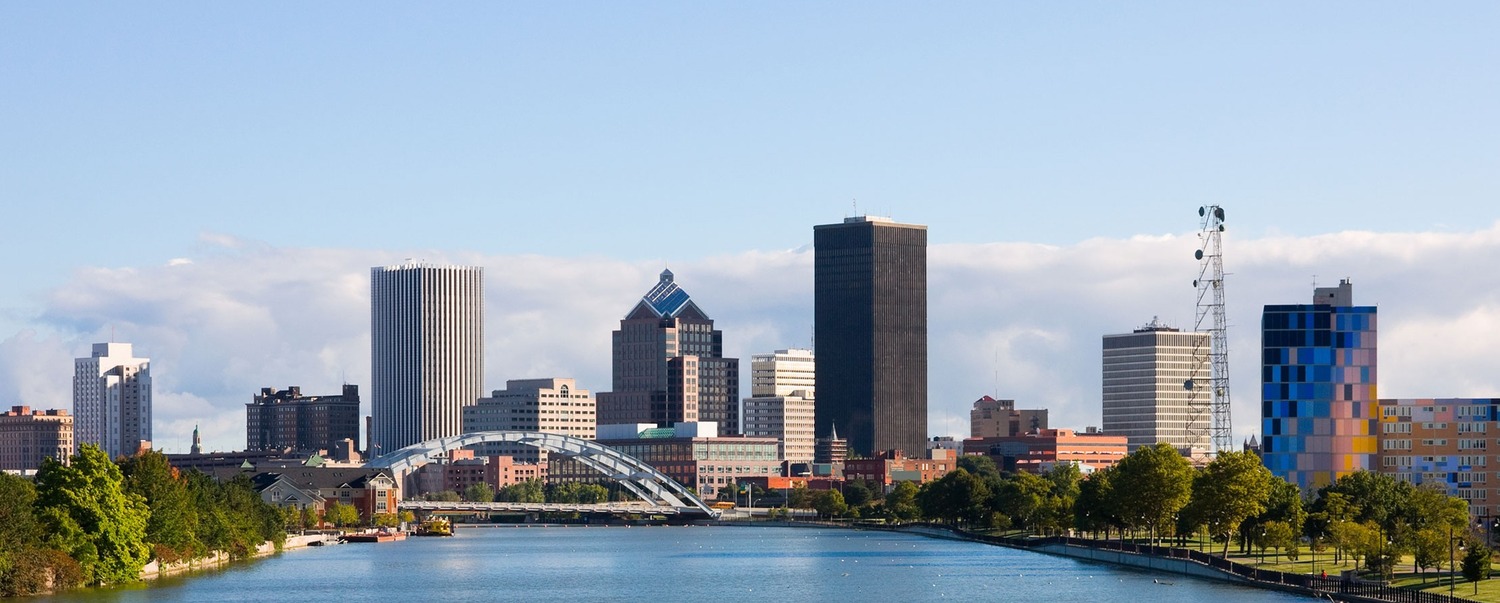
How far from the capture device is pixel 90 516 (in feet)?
399

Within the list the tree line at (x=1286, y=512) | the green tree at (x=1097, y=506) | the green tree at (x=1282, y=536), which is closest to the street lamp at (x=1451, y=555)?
the tree line at (x=1286, y=512)

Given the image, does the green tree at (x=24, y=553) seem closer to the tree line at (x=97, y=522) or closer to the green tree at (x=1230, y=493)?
the tree line at (x=97, y=522)

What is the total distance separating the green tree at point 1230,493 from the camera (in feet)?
466

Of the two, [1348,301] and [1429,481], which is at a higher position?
[1348,301]

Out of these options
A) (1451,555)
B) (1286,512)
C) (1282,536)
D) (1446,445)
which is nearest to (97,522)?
(1282,536)

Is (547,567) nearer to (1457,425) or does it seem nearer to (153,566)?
(153,566)

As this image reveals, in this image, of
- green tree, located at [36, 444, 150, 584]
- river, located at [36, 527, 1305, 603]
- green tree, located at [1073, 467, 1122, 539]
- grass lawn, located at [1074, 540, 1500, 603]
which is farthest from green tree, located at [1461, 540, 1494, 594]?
green tree, located at [36, 444, 150, 584]

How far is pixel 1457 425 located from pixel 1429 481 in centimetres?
812

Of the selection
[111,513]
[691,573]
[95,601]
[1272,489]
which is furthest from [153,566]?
[1272,489]

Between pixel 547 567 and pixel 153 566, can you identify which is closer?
pixel 153 566

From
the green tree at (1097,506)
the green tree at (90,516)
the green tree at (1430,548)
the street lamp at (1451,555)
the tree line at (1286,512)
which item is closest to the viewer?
the street lamp at (1451,555)

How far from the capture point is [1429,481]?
18188 cm

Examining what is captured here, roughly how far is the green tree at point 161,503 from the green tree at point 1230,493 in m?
67.0

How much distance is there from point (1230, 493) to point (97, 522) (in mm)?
70494
